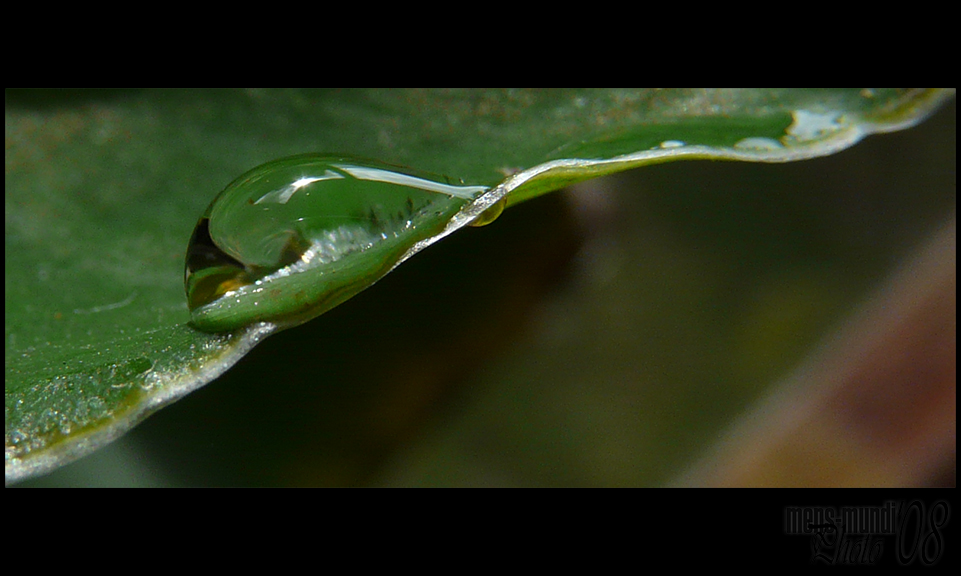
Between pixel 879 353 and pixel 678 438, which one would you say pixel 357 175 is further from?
pixel 879 353

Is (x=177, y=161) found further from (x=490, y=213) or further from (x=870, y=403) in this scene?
(x=870, y=403)

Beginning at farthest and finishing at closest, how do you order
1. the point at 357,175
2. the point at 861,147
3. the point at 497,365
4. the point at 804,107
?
the point at 861,147, the point at 497,365, the point at 804,107, the point at 357,175

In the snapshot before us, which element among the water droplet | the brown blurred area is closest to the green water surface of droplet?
the water droplet

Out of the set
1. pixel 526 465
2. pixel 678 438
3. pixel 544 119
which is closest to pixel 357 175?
pixel 544 119

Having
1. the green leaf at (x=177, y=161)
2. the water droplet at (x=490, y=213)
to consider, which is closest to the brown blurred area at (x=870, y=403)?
the green leaf at (x=177, y=161)

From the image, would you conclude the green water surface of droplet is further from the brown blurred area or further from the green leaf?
the brown blurred area
